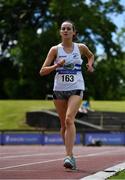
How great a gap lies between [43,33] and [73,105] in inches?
2446

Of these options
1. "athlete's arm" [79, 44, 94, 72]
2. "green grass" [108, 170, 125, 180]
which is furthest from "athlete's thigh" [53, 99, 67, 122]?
"green grass" [108, 170, 125, 180]

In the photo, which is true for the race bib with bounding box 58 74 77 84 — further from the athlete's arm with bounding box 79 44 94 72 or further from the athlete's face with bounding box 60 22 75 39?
the athlete's face with bounding box 60 22 75 39

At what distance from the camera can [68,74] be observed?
1024 cm

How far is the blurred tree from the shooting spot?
70750 mm

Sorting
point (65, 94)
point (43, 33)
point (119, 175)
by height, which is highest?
point (43, 33)

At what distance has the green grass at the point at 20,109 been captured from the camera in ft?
167

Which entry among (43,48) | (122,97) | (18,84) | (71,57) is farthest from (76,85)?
(122,97)

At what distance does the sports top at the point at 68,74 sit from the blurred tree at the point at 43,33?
58466 mm

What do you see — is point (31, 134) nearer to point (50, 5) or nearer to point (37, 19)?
point (50, 5)

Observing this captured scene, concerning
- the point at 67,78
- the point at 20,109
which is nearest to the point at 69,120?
the point at 67,78

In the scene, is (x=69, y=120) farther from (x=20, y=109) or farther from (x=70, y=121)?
(x=20, y=109)

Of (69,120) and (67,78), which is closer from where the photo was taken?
(69,120)

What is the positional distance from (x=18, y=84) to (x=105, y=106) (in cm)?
1934

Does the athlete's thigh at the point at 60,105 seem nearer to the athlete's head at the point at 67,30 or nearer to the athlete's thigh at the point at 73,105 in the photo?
the athlete's thigh at the point at 73,105
